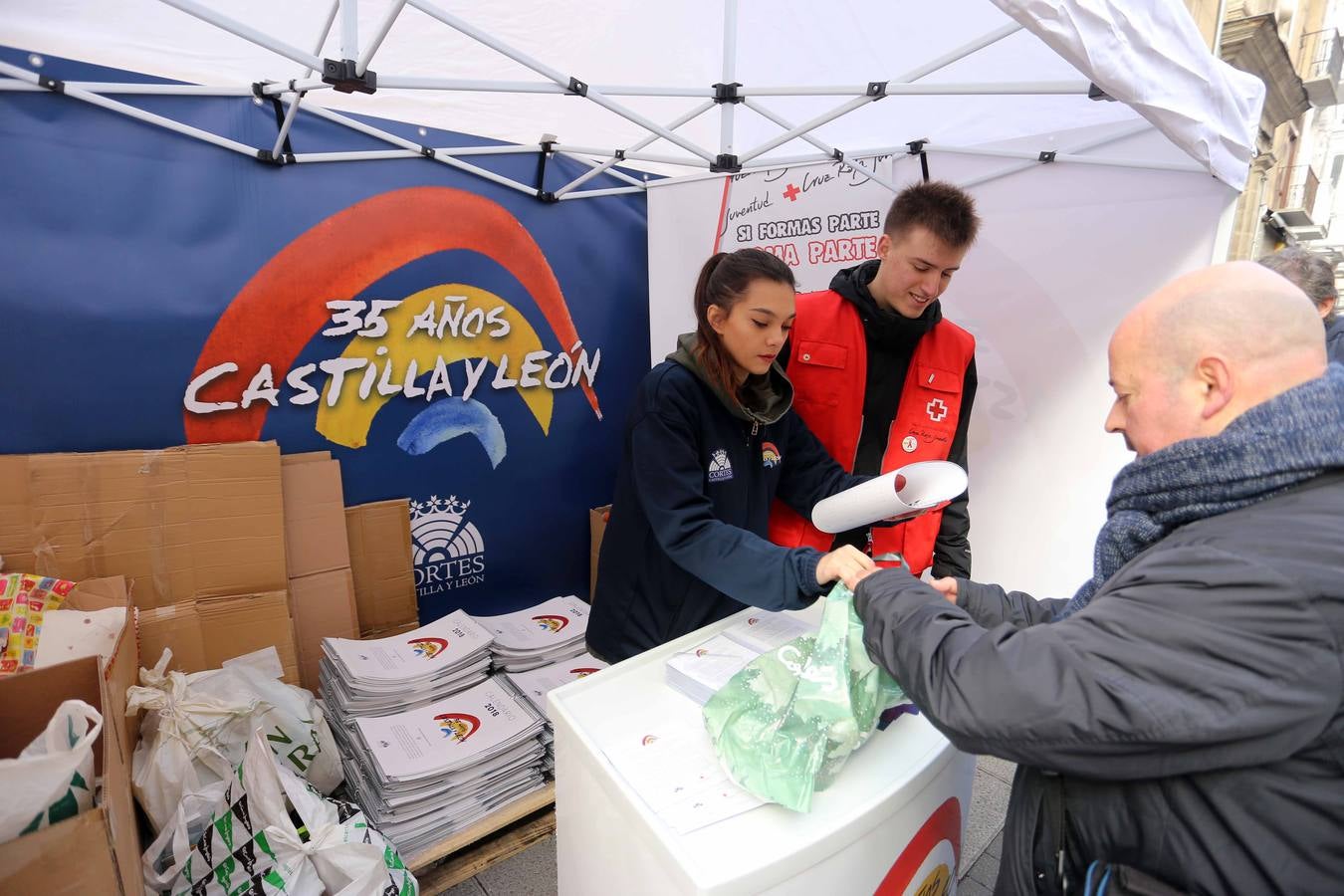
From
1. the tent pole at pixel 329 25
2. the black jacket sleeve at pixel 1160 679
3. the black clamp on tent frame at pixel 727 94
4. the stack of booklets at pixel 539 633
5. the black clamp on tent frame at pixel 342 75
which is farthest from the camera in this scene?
the stack of booklets at pixel 539 633

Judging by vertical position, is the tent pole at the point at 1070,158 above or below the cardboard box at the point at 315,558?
above

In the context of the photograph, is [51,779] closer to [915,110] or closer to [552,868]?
[552,868]

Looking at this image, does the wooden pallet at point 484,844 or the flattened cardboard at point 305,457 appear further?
the flattened cardboard at point 305,457

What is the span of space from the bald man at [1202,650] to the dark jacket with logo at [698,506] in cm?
47

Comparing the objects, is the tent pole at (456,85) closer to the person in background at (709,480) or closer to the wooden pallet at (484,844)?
the person in background at (709,480)

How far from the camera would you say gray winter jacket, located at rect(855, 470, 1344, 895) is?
59 cm

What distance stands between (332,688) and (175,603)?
0.56 meters

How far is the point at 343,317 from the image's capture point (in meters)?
2.49

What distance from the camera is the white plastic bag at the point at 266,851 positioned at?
1.40 m

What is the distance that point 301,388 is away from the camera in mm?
2424

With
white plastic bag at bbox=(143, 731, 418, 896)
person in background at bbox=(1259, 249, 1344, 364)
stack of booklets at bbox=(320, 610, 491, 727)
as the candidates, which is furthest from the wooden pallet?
person in background at bbox=(1259, 249, 1344, 364)

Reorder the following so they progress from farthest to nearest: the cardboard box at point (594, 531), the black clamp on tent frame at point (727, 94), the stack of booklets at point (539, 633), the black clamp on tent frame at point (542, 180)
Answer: the cardboard box at point (594, 531), the black clamp on tent frame at point (542, 180), the stack of booklets at point (539, 633), the black clamp on tent frame at point (727, 94)

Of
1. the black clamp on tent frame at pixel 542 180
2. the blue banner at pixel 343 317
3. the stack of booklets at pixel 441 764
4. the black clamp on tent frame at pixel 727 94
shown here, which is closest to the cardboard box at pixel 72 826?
the stack of booklets at pixel 441 764

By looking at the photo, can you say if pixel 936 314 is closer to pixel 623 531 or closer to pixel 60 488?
pixel 623 531
